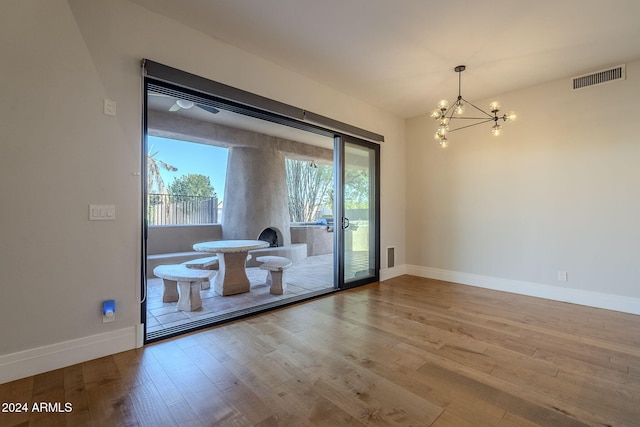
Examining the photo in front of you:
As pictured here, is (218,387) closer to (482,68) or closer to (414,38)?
(414,38)

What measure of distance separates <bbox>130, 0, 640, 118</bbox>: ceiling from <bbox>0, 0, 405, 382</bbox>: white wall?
57 centimetres

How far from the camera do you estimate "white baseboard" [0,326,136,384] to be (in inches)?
75.0

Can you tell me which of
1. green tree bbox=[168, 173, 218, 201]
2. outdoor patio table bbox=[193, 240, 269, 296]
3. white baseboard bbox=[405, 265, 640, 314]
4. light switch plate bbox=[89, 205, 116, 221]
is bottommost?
white baseboard bbox=[405, 265, 640, 314]

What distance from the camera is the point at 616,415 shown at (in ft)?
5.34

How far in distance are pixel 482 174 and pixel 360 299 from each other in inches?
113

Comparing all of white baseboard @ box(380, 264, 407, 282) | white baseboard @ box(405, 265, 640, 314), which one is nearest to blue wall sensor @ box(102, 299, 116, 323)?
white baseboard @ box(380, 264, 407, 282)

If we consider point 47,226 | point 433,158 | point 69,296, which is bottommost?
Answer: point 69,296

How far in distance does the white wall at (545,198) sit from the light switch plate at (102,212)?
4720mm

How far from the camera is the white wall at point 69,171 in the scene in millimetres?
1935

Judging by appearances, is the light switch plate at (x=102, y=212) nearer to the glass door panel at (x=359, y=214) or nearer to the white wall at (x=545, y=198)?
the glass door panel at (x=359, y=214)

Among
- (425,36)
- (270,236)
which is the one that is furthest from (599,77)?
(270,236)

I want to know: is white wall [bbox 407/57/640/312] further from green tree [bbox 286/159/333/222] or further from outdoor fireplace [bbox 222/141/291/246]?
green tree [bbox 286/159/333/222]

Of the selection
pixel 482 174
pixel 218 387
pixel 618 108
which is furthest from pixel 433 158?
pixel 218 387

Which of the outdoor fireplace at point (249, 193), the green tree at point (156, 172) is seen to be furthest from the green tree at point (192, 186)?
the outdoor fireplace at point (249, 193)
